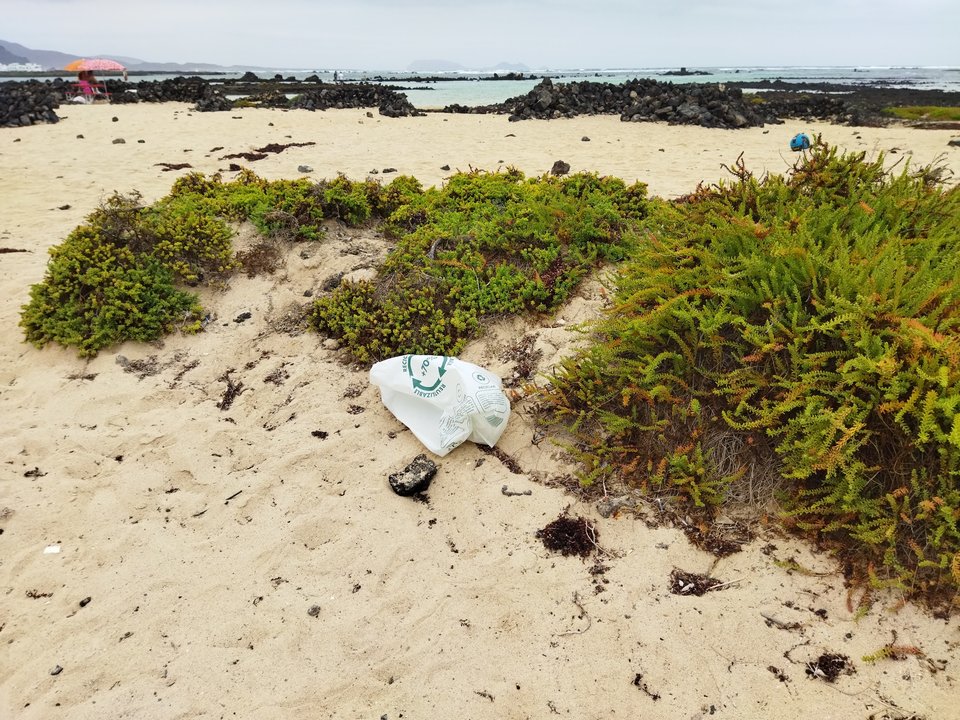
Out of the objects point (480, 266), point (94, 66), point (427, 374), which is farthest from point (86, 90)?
point (427, 374)

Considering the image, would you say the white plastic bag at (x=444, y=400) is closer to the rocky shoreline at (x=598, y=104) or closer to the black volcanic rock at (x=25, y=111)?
the rocky shoreline at (x=598, y=104)

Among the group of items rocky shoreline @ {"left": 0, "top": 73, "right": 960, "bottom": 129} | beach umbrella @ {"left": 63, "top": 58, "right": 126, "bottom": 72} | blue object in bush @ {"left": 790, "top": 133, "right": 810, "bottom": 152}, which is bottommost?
blue object in bush @ {"left": 790, "top": 133, "right": 810, "bottom": 152}

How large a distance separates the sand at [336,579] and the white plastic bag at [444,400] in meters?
0.13

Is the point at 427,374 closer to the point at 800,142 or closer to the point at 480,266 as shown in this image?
the point at 480,266

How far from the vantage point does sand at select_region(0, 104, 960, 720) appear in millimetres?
2443

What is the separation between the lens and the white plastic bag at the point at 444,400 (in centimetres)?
379

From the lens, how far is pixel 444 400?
12.8 ft

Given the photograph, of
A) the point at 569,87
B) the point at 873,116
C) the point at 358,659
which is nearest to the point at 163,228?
the point at 358,659

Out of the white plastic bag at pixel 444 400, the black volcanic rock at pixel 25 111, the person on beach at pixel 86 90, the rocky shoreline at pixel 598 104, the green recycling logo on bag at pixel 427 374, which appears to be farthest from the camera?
the person on beach at pixel 86 90

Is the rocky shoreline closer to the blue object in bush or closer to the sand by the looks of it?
the blue object in bush

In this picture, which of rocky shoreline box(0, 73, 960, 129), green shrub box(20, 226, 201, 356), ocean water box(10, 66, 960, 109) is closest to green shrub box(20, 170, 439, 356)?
green shrub box(20, 226, 201, 356)

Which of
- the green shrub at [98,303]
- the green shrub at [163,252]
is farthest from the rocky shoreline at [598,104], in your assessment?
the green shrub at [98,303]

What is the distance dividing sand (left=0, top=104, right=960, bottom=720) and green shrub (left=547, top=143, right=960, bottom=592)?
0.34m

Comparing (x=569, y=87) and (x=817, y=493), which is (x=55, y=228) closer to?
(x=817, y=493)
